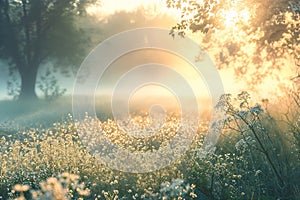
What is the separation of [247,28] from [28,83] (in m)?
23.2

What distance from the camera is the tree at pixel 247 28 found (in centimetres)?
919

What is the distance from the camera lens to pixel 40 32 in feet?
103

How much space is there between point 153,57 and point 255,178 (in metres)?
27.1

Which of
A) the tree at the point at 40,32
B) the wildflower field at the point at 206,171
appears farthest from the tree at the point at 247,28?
the tree at the point at 40,32

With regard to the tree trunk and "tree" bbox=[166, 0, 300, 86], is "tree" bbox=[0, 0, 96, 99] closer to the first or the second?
the tree trunk

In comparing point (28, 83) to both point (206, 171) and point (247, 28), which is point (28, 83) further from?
point (206, 171)

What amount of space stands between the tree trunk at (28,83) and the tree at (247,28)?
60.2ft

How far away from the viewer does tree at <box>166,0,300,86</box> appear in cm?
919

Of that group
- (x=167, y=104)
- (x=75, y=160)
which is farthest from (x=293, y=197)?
(x=167, y=104)

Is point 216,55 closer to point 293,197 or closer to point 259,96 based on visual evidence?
point 259,96

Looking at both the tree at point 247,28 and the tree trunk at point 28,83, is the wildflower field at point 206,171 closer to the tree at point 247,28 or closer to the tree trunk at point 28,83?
the tree at point 247,28

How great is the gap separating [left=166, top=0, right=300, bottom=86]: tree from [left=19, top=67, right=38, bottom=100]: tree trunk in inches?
723

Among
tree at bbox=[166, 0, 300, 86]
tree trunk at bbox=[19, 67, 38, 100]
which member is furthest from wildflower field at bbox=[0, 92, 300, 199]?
tree trunk at bbox=[19, 67, 38, 100]

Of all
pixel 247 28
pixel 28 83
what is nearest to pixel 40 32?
pixel 28 83
